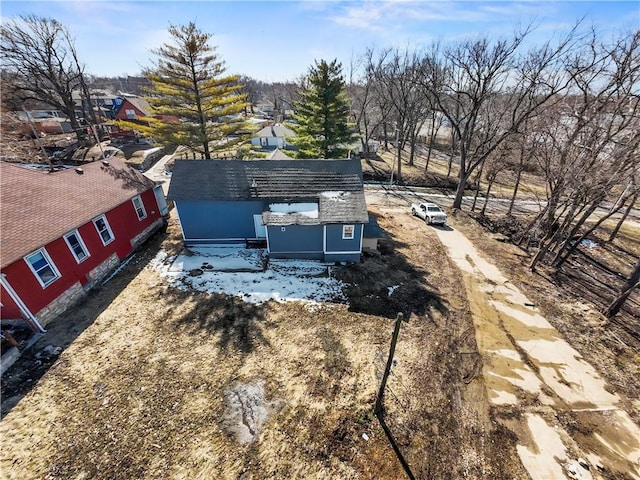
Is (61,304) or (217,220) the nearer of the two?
(61,304)

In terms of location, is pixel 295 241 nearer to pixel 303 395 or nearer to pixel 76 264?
pixel 303 395

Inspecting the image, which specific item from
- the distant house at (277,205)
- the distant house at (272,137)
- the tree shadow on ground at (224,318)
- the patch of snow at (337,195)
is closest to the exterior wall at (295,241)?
the distant house at (277,205)

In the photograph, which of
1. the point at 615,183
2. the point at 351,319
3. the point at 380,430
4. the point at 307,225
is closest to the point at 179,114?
the point at 307,225

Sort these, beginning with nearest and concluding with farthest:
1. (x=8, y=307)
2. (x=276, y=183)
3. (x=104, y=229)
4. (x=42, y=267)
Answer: (x=8, y=307) → (x=42, y=267) → (x=104, y=229) → (x=276, y=183)

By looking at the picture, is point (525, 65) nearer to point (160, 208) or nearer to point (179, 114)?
point (179, 114)

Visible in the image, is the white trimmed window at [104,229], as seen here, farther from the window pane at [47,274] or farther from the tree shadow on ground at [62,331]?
the window pane at [47,274]

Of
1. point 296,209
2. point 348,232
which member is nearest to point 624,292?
point 348,232
